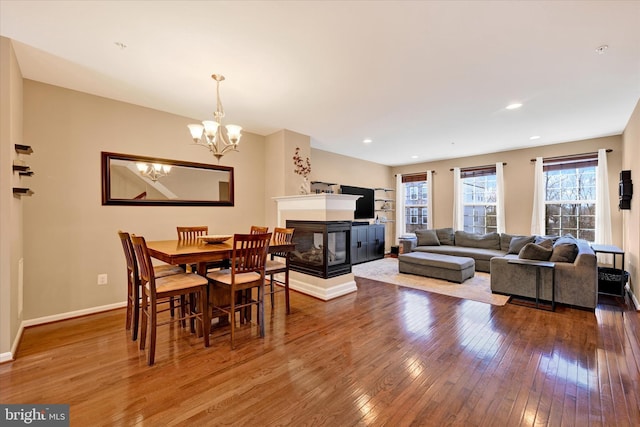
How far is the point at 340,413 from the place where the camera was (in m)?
1.67

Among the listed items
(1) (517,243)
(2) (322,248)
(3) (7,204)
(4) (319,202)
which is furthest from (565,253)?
(3) (7,204)

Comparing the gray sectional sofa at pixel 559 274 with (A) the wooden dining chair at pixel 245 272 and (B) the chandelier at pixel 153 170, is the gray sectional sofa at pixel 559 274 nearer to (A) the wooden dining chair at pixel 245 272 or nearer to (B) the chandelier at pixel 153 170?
(A) the wooden dining chair at pixel 245 272

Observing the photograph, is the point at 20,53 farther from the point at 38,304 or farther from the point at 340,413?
the point at 340,413

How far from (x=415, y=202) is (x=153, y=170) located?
6.42 m

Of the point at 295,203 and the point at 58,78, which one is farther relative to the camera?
the point at 295,203

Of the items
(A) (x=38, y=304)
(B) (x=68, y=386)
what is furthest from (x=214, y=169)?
(B) (x=68, y=386)

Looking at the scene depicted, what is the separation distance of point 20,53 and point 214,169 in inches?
88.7

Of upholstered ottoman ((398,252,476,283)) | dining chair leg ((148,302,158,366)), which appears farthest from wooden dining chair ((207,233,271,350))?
upholstered ottoman ((398,252,476,283))

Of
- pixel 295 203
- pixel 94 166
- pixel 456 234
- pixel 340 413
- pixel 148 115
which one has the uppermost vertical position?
pixel 148 115

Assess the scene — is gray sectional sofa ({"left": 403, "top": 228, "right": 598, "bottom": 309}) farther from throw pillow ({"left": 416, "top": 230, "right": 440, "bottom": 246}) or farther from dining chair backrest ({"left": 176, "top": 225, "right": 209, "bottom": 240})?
dining chair backrest ({"left": 176, "top": 225, "right": 209, "bottom": 240})

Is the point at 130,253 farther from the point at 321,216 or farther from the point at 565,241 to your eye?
the point at 565,241

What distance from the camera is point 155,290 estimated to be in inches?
88.4

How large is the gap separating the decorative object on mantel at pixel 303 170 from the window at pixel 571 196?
4924 millimetres

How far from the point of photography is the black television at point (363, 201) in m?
6.57
